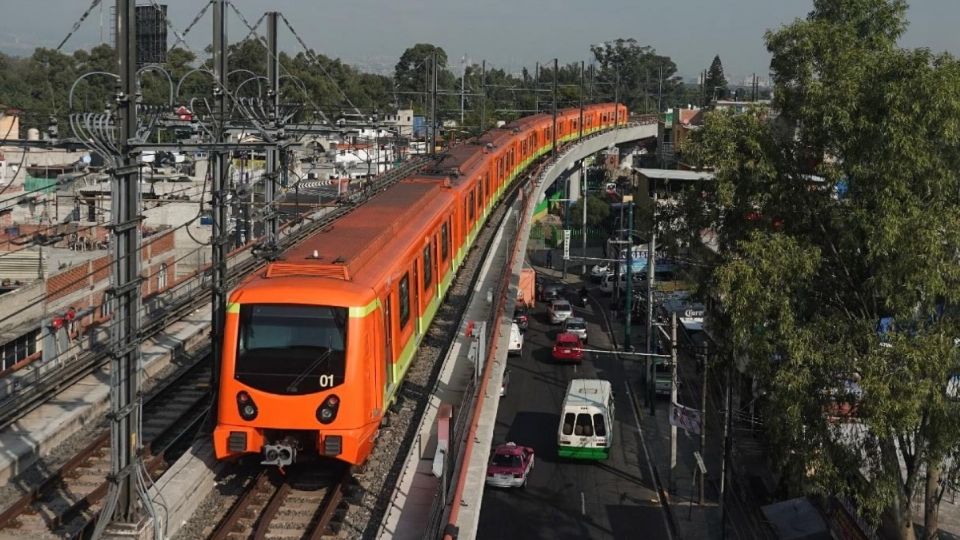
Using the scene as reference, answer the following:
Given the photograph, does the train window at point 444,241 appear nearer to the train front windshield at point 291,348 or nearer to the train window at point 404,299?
the train window at point 404,299

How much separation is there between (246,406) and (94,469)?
2442mm

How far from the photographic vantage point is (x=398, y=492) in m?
10.1

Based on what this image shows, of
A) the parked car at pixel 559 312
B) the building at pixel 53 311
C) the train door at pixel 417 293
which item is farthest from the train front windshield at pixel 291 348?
the parked car at pixel 559 312

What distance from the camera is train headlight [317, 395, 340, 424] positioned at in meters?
9.99

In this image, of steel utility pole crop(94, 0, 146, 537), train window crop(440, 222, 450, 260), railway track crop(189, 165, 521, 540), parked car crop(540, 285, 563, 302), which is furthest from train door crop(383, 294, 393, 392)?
parked car crop(540, 285, 563, 302)

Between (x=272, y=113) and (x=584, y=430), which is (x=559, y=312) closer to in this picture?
(x=584, y=430)

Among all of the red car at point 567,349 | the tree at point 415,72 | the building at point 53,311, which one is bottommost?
the red car at point 567,349

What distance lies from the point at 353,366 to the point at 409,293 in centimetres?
343

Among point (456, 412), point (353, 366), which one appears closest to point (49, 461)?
point (353, 366)

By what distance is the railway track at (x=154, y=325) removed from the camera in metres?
9.20

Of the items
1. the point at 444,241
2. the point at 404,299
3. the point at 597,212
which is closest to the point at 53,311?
the point at 444,241

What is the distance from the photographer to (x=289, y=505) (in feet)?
33.4

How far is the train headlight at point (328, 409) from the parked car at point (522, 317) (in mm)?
25600

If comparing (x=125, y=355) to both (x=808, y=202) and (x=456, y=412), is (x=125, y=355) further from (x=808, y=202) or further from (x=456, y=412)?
(x=808, y=202)
